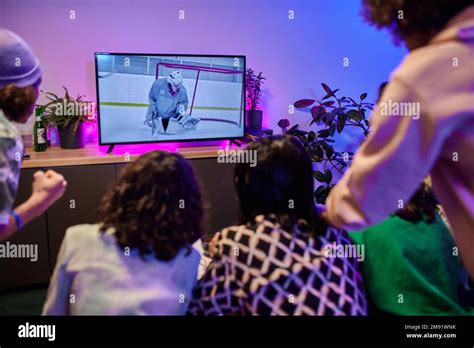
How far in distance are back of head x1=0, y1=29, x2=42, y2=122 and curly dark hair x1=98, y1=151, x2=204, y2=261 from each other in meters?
0.38

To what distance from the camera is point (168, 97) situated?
2.76 meters

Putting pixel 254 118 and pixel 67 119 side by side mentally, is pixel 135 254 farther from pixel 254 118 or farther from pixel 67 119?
pixel 254 118

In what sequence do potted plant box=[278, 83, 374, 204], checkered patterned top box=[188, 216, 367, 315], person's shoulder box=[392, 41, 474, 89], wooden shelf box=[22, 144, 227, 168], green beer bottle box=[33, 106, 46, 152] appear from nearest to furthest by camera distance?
person's shoulder box=[392, 41, 474, 89] < checkered patterned top box=[188, 216, 367, 315] < wooden shelf box=[22, 144, 227, 168] < green beer bottle box=[33, 106, 46, 152] < potted plant box=[278, 83, 374, 204]

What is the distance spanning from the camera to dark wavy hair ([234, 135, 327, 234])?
116 centimetres

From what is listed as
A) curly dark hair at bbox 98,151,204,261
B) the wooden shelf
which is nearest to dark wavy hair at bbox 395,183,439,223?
curly dark hair at bbox 98,151,204,261

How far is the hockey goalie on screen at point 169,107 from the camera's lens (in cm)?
273

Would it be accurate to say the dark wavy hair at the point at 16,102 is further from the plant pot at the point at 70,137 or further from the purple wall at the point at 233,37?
the purple wall at the point at 233,37

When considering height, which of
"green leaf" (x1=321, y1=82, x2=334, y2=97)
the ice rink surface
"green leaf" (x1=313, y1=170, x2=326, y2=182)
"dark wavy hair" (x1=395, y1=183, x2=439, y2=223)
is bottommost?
"green leaf" (x1=313, y1=170, x2=326, y2=182)

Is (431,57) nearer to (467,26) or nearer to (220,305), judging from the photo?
(467,26)

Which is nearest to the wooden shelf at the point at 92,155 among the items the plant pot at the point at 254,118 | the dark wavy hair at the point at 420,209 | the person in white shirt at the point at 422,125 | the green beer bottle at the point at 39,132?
the green beer bottle at the point at 39,132

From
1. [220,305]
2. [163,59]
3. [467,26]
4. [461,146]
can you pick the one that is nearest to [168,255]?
[220,305]

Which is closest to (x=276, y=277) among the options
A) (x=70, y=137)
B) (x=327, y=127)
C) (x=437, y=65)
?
(x=437, y=65)

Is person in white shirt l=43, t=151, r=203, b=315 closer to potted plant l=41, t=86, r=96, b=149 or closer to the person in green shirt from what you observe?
the person in green shirt

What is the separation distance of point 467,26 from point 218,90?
2221 mm
